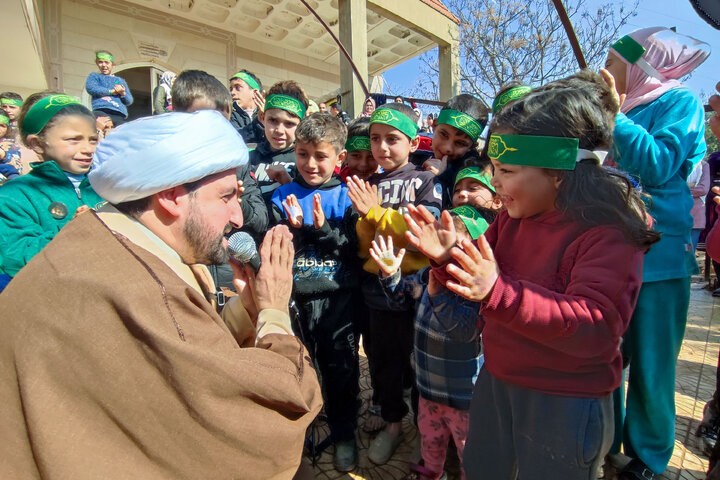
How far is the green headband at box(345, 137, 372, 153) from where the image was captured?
3061 mm

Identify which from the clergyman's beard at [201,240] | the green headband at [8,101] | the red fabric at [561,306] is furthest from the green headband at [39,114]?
the green headband at [8,101]

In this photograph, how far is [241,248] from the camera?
171 centimetres

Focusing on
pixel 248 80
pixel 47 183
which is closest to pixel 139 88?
pixel 248 80

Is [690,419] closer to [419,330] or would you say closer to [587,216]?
[419,330]

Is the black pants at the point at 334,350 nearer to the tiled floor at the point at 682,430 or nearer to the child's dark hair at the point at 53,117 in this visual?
the tiled floor at the point at 682,430

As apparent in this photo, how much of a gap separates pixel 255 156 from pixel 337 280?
1507 mm

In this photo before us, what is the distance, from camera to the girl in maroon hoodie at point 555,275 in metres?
1.20

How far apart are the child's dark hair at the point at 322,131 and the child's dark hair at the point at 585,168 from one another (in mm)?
1357

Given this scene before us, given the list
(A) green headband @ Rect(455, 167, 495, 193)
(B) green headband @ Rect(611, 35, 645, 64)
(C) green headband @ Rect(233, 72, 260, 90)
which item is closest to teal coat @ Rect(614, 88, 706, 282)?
(B) green headband @ Rect(611, 35, 645, 64)

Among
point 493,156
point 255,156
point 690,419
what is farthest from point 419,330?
point 690,419

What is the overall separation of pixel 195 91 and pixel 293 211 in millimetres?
1285

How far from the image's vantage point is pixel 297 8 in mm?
10539

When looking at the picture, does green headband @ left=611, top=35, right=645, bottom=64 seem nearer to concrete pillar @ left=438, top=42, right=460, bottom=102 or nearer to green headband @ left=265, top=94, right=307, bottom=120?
green headband @ left=265, top=94, right=307, bottom=120

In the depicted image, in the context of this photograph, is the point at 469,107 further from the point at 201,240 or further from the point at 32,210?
the point at 32,210
